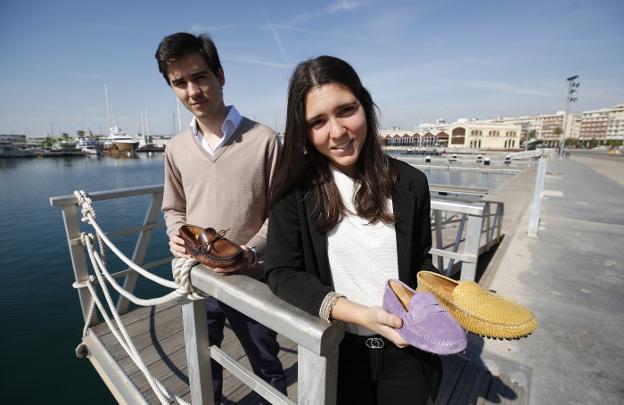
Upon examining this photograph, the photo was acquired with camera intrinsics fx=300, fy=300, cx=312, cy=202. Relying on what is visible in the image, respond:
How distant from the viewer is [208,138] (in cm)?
173

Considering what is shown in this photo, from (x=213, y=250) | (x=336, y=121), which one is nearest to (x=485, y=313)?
(x=336, y=121)

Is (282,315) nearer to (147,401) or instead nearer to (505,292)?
(147,401)

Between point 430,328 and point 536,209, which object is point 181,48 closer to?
point 430,328

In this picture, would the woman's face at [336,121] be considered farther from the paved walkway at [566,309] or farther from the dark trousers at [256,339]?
the paved walkway at [566,309]

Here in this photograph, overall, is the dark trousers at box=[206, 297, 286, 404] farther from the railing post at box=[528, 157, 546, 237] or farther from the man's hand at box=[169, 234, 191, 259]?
the railing post at box=[528, 157, 546, 237]

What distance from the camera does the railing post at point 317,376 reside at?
76cm

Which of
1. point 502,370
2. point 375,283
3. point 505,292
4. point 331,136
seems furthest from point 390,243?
point 505,292

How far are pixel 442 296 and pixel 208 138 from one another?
4.74 ft

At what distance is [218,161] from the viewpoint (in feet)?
5.35

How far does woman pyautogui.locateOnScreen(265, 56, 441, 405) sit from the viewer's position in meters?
1.09

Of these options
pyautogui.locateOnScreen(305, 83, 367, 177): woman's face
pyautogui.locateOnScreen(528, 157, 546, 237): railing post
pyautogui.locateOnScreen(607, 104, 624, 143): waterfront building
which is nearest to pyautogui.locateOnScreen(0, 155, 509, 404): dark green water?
pyautogui.locateOnScreen(305, 83, 367, 177): woman's face

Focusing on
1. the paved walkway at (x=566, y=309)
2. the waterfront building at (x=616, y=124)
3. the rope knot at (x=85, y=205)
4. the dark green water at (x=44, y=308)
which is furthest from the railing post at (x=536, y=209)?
the waterfront building at (x=616, y=124)

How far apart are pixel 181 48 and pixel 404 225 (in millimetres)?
1428

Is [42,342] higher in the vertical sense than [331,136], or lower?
lower
